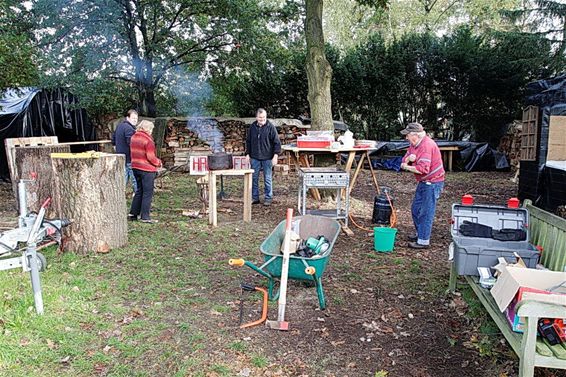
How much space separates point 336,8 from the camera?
944 inches

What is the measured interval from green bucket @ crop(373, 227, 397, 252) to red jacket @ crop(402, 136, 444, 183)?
691mm

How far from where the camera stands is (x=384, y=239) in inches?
205

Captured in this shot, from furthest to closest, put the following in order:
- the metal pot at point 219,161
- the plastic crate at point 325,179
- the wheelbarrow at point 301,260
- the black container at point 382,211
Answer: the black container at point 382,211 → the metal pot at point 219,161 → the plastic crate at point 325,179 → the wheelbarrow at point 301,260

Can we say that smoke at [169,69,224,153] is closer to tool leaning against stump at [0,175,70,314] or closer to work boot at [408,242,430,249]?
work boot at [408,242,430,249]

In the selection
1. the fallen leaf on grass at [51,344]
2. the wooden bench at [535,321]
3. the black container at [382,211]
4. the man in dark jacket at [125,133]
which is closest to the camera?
the wooden bench at [535,321]

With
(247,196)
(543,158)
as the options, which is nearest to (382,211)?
(247,196)

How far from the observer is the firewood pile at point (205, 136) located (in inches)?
498

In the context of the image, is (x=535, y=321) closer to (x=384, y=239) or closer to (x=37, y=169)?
(x=384, y=239)

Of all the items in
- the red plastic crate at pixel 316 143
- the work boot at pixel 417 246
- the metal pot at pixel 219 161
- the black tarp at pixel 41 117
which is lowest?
the work boot at pixel 417 246

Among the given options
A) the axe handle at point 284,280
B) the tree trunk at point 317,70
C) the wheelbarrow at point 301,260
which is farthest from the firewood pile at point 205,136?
the axe handle at point 284,280

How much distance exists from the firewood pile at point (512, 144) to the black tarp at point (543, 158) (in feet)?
12.3

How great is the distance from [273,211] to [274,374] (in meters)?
4.57

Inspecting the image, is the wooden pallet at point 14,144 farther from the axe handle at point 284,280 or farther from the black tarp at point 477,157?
the black tarp at point 477,157

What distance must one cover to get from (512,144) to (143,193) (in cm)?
1103
